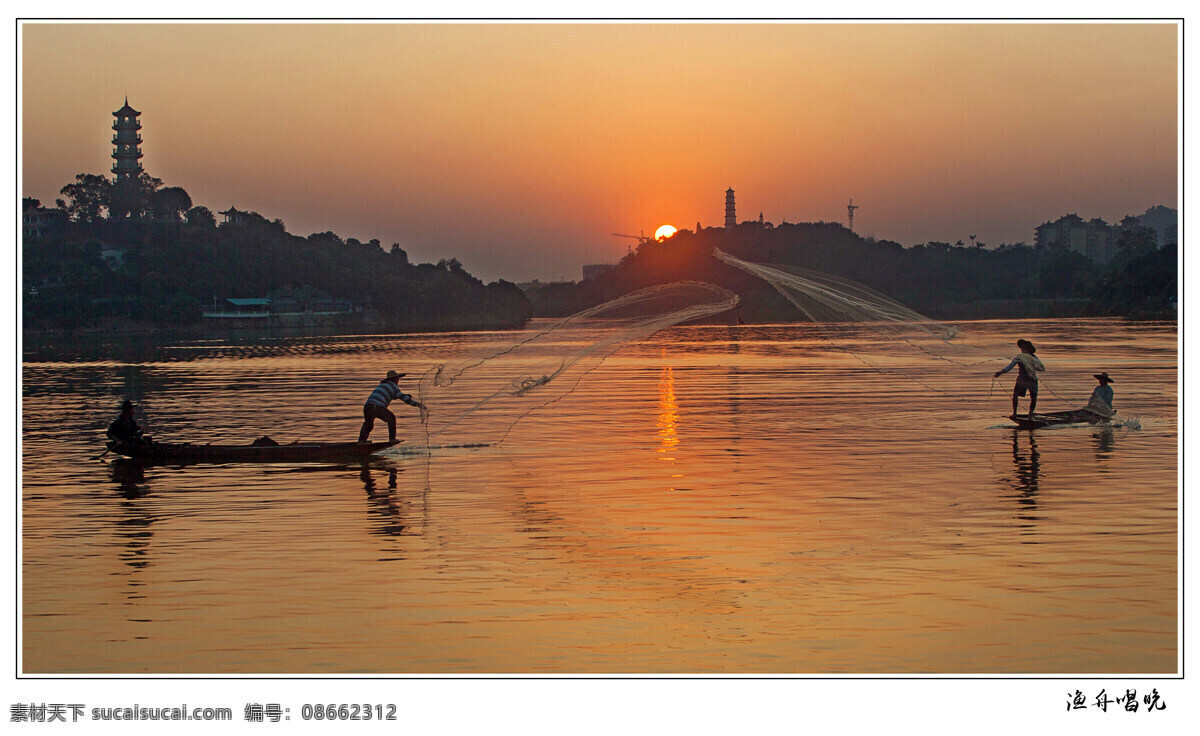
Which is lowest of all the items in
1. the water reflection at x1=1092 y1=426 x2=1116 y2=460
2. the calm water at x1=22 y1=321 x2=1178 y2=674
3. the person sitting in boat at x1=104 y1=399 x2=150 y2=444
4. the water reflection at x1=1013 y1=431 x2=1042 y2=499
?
the calm water at x1=22 y1=321 x2=1178 y2=674

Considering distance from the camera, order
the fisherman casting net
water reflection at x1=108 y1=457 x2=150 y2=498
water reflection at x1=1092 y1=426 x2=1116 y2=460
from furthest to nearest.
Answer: the fisherman casting net < water reflection at x1=1092 y1=426 x2=1116 y2=460 < water reflection at x1=108 y1=457 x2=150 y2=498

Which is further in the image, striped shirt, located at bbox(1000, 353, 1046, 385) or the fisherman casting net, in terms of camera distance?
striped shirt, located at bbox(1000, 353, 1046, 385)

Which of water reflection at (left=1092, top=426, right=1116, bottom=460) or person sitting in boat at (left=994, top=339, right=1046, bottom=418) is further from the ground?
person sitting in boat at (left=994, top=339, right=1046, bottom=418)

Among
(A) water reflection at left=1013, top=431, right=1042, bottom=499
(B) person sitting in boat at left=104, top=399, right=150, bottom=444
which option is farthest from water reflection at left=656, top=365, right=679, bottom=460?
(B) person sitting in boat at left=104, top=399, right=150, bottom=444

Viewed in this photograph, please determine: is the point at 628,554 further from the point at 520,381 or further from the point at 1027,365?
the point at 520,381

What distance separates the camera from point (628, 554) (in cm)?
1513

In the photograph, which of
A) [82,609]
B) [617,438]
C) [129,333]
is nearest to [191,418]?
[617,438]

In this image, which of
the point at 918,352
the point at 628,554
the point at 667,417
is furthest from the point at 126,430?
the point at 918,352

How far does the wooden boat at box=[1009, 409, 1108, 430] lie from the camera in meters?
27.6

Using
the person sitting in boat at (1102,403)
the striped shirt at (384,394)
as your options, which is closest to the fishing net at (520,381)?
the striped shirt at (384,394)

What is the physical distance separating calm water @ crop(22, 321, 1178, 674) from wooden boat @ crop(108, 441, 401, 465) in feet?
1.17

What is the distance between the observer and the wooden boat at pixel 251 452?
23.2 metres

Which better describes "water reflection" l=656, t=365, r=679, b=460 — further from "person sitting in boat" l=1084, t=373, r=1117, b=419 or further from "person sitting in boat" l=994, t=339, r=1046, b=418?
"person sitting in boat" l=1084, t=373, r=1117, b=419

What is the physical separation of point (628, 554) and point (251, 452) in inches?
413
